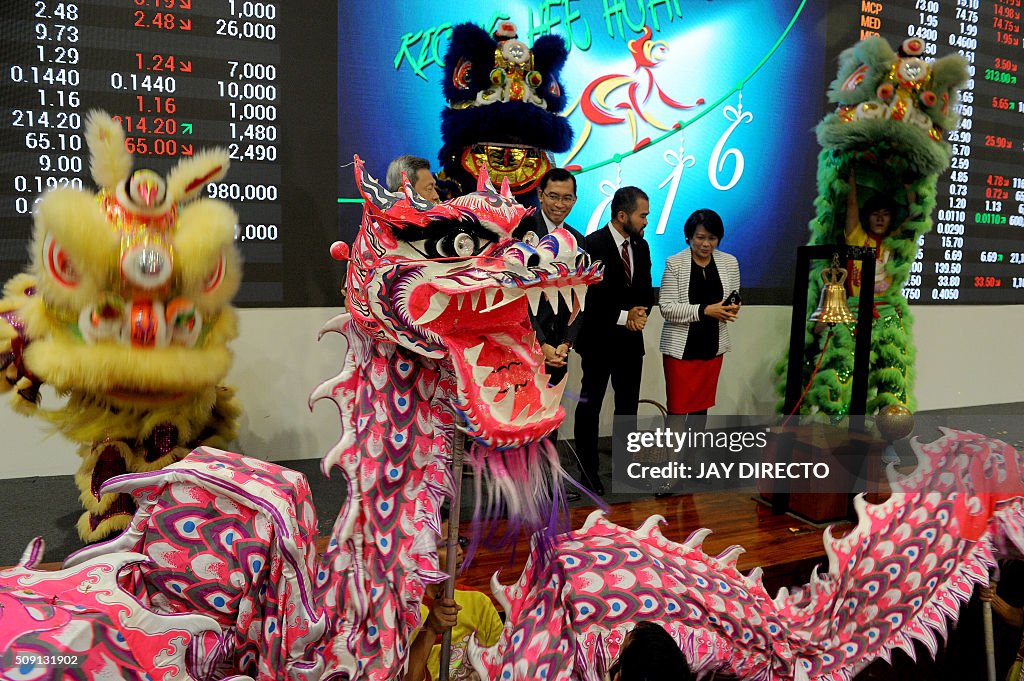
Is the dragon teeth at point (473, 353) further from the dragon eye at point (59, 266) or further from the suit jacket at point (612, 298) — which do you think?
the suit jacket at point (612, 298)

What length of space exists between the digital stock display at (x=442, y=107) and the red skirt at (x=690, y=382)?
0.85m

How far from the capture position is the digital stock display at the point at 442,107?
2213mm

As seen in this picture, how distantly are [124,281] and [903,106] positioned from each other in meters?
2.55

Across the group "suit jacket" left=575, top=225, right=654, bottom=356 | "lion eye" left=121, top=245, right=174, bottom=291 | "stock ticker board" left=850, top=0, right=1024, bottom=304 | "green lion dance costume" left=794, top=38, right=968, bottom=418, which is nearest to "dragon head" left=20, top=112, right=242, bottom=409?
"lion eye" left=121, top=245, right=174, bottom=291

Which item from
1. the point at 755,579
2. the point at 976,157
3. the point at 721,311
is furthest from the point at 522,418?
the point at 976,157

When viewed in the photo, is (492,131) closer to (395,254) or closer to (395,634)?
(395,254)

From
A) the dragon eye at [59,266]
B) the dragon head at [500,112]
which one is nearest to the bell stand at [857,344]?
the dragon head at [500,112]

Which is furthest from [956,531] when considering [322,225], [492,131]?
[322,225]

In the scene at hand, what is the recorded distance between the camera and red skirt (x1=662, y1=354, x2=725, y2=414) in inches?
103

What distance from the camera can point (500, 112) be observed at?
87.2 inches

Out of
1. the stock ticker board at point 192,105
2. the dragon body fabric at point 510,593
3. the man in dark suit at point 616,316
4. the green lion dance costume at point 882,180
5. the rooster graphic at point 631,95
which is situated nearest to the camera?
the dragon body fabric at point 510,593

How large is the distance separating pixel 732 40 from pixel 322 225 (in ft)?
6.92

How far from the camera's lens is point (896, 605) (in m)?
1.02

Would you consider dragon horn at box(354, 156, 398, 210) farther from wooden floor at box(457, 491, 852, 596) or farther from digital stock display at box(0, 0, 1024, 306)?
digital stock display at box(0, 0, 1024, 306)
